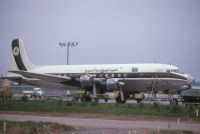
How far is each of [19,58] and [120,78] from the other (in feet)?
57.2

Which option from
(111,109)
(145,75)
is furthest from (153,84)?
(111,109)

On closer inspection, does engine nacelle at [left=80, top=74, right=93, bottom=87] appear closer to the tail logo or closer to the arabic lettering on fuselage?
the arabic lettering on fuselage

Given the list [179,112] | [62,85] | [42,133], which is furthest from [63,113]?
[62,85]

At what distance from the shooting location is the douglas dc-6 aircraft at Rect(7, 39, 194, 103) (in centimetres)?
4428

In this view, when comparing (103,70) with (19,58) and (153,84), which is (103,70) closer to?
(153,84)

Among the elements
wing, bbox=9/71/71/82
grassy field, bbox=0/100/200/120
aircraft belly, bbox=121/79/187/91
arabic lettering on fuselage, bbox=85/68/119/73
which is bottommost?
grassy field, bbox=0/100/200/120

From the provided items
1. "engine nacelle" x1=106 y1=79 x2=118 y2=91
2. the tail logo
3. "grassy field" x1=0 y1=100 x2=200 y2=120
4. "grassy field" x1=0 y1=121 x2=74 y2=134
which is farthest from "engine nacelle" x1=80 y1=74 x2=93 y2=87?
"grassy field" x1=0 y1=121 x2=74 y2=134

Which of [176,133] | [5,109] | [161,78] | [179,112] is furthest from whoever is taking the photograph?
[161,78]

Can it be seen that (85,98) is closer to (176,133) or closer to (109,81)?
(109,81)

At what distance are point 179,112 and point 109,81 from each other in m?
13.6

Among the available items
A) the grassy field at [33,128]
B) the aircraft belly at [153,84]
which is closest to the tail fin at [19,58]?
the aircraft belly at [153,84]

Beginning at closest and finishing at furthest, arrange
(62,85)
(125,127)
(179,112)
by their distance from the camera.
Answer: (125,127)
(179,112)
(62,85)

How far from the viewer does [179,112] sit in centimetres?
3259

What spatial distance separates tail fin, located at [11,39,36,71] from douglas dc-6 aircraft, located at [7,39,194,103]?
15.9 feet
